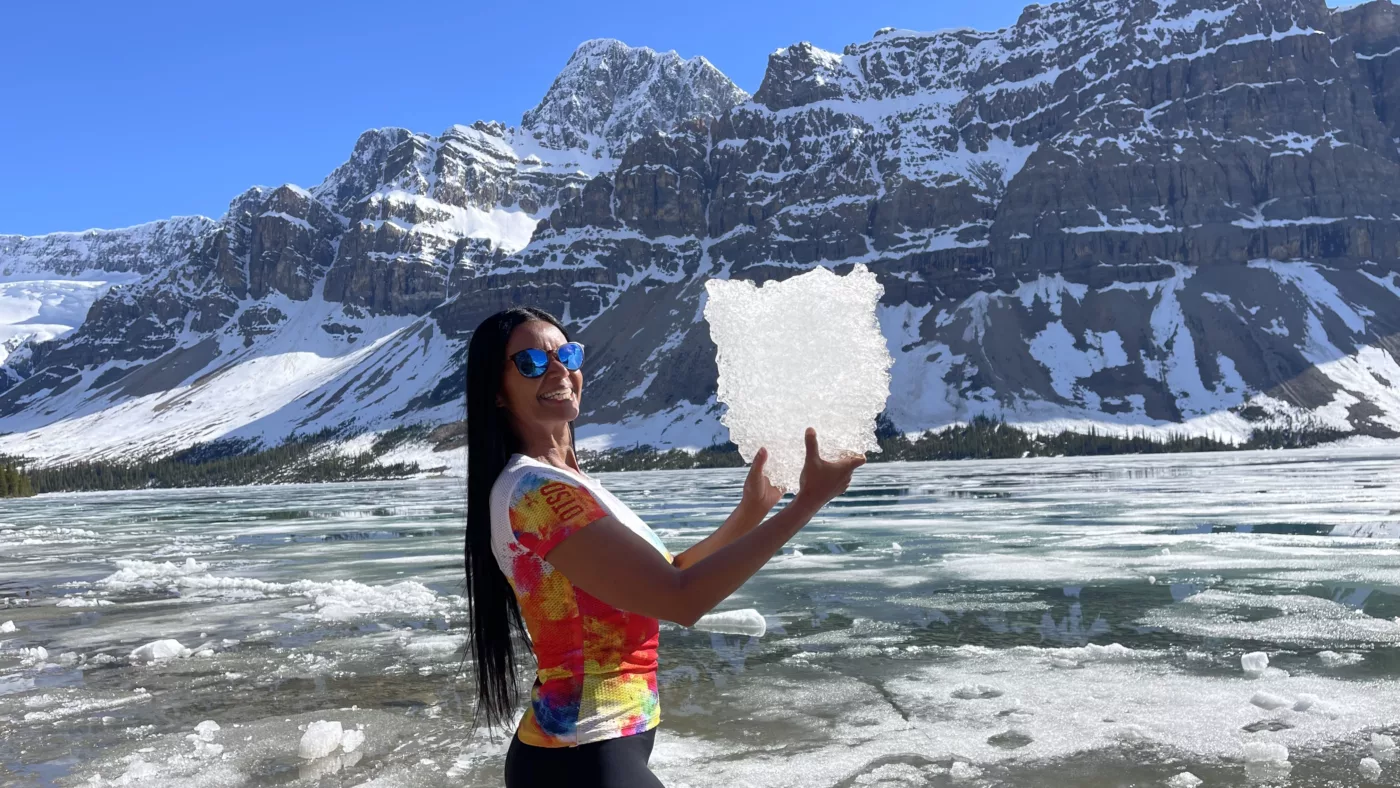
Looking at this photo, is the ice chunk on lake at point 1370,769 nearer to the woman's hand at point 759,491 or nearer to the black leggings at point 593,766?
the woman's hand at point 759,491

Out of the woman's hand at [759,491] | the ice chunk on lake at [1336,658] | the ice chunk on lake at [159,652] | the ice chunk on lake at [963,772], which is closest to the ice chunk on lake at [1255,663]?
the ice chunk on lake at [1336,658]

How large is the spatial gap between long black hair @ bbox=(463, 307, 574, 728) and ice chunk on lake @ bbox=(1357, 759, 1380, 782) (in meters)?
7.41

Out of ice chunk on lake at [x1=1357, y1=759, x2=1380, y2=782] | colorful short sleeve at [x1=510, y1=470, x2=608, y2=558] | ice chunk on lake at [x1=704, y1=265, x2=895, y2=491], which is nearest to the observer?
colorful short sleeve at [x1=510, y1=470, x2=608, y2=558]

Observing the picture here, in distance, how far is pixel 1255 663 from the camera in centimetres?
1223

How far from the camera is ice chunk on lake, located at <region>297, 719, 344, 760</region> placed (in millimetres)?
9875

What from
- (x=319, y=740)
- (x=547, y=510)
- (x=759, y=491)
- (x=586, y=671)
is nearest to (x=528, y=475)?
(x=547, y=510)

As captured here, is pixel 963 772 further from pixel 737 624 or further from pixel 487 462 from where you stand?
pixel 737 624

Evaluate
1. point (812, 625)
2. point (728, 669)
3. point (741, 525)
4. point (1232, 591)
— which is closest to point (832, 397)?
point (741, 525)

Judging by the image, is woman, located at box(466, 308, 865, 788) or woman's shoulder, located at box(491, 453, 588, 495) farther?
woman's shoulder, located at box(491, 453, 588, 495)

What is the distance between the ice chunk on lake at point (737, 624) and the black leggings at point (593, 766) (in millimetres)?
12461

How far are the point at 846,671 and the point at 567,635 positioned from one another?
394 inches

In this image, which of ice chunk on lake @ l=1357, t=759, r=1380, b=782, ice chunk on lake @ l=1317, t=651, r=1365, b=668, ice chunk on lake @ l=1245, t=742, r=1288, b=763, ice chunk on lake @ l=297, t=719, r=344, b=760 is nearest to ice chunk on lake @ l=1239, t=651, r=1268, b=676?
ice chunk on lake @ l=1317, t=651, r=1365, b=668

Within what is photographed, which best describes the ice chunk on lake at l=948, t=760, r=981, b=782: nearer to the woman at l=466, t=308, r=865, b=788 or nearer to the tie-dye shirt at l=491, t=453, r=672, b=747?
the woman at l=466, t=308, r=865, b=788

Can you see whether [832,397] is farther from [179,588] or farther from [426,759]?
[179,588]
